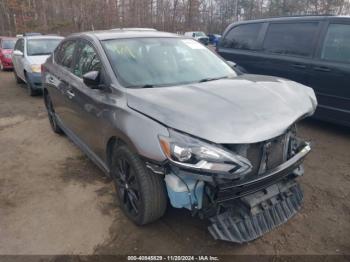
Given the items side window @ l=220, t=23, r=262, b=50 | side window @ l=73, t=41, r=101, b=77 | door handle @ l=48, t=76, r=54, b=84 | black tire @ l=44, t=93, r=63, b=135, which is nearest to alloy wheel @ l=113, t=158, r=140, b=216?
side window @ l=73, t=41, r=101, b=77

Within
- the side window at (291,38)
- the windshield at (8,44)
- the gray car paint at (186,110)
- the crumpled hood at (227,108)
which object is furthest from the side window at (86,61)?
the windshield at (8,44)

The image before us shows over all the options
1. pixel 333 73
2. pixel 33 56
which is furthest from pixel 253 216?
pixel 33 56

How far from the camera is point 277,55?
17.6ft

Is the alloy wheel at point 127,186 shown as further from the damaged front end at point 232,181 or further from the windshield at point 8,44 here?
the windshield at point 8,44

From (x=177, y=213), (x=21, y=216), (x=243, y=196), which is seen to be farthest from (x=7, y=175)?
(x=243, y=196)

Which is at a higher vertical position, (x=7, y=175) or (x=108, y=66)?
(x=108, y=66)

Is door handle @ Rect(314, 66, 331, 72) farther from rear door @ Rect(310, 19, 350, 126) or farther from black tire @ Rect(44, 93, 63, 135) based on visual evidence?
black tire @ Rect(44, 93, 63, 135)

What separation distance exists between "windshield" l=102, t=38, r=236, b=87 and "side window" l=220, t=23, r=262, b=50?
8.34 feet

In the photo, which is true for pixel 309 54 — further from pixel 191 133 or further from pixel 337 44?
pixel 191 133

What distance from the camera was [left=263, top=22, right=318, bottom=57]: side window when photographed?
4945 mm

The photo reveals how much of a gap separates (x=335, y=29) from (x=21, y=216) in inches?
195

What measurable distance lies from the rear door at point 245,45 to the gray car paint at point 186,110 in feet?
8.54

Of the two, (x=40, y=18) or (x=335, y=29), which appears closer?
(x=335, y=29)

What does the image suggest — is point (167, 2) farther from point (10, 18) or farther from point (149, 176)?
point (149, 176)
